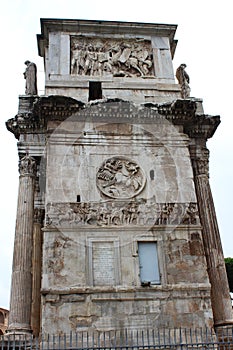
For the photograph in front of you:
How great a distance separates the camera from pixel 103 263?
1202 centimetres

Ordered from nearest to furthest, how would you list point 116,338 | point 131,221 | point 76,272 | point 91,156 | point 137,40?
point 116,338, point 76,272, point 131,221, point 91,156, point 137,40

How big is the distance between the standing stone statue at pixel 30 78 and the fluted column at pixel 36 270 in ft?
14.1

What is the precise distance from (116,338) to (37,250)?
16.2ft

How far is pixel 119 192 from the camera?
13.2 metres

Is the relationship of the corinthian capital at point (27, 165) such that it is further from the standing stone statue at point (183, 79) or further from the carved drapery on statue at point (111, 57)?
the standing stone statue at point (183, 79)

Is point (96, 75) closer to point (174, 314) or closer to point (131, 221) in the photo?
point (131, 221)

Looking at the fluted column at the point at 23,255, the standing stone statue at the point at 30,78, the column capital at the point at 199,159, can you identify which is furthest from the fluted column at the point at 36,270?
the column capital at the point at 199,159

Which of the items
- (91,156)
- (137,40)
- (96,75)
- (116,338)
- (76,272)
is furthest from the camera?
(137,40)

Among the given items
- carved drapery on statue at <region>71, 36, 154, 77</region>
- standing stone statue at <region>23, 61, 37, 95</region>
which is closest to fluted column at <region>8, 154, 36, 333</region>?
standing stone statue at <region>23, 61, 37, 95</region>

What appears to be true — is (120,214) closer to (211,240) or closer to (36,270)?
(211,240)

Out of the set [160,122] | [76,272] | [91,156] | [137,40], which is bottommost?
[76,272]

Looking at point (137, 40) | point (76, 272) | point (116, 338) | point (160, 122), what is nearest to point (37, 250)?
point (76, 272)

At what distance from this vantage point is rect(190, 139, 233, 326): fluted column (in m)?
12.5

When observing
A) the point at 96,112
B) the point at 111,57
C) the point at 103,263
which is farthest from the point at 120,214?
the point at 111,57
